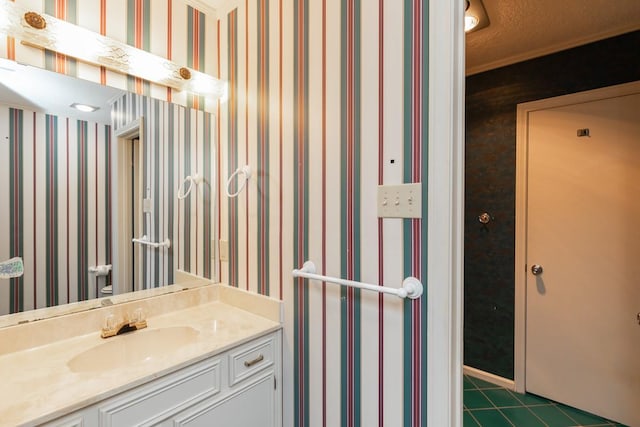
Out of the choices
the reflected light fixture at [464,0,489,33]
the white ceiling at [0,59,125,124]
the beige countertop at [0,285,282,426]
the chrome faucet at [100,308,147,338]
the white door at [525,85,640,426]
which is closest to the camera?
the beige countertop at [0,285,282,426]

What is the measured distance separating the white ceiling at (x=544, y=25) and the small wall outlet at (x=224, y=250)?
186 cm

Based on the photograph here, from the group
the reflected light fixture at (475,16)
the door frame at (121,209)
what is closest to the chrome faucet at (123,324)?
the door frame at (121,209)

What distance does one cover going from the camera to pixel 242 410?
123 centimetres

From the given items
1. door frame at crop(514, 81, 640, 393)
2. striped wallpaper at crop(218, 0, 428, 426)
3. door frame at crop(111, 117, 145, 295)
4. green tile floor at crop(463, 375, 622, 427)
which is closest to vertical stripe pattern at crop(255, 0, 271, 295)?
striped wallpaper at crop(218, 0, 428, 426)

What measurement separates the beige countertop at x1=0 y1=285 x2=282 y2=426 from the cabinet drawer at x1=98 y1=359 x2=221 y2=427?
0.12 feet

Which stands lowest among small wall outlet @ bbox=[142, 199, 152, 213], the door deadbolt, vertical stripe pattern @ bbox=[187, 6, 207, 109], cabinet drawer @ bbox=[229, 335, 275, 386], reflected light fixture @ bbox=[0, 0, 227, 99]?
cabinet drawer @ bbox=[229, 335, 275, 386]

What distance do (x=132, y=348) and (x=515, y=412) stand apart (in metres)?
2.32

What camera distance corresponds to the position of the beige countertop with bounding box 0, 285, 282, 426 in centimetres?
83

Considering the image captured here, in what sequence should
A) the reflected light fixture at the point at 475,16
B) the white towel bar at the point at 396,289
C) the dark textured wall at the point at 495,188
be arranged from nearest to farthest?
1. the white towel bar at the point at 396,289
2. the reflected light fixture at the point at 475,16
3. the dark textured wall at the point at 495,188

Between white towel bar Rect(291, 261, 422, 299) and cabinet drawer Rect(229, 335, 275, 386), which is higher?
white towel bar Rect(291, 261, 422, 299)

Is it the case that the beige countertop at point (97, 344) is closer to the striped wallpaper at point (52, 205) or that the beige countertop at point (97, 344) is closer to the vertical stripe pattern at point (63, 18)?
the striped wallpaper at point (52, 205)

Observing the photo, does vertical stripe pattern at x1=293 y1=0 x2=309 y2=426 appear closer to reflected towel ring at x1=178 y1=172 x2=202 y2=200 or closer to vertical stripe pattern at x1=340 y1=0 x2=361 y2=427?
vertical stripe pattern at x1=340 y1=0 x2=361 y2=427

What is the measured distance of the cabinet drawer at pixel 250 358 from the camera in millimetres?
1203

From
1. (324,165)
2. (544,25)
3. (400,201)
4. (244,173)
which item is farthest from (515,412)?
(544,25)
